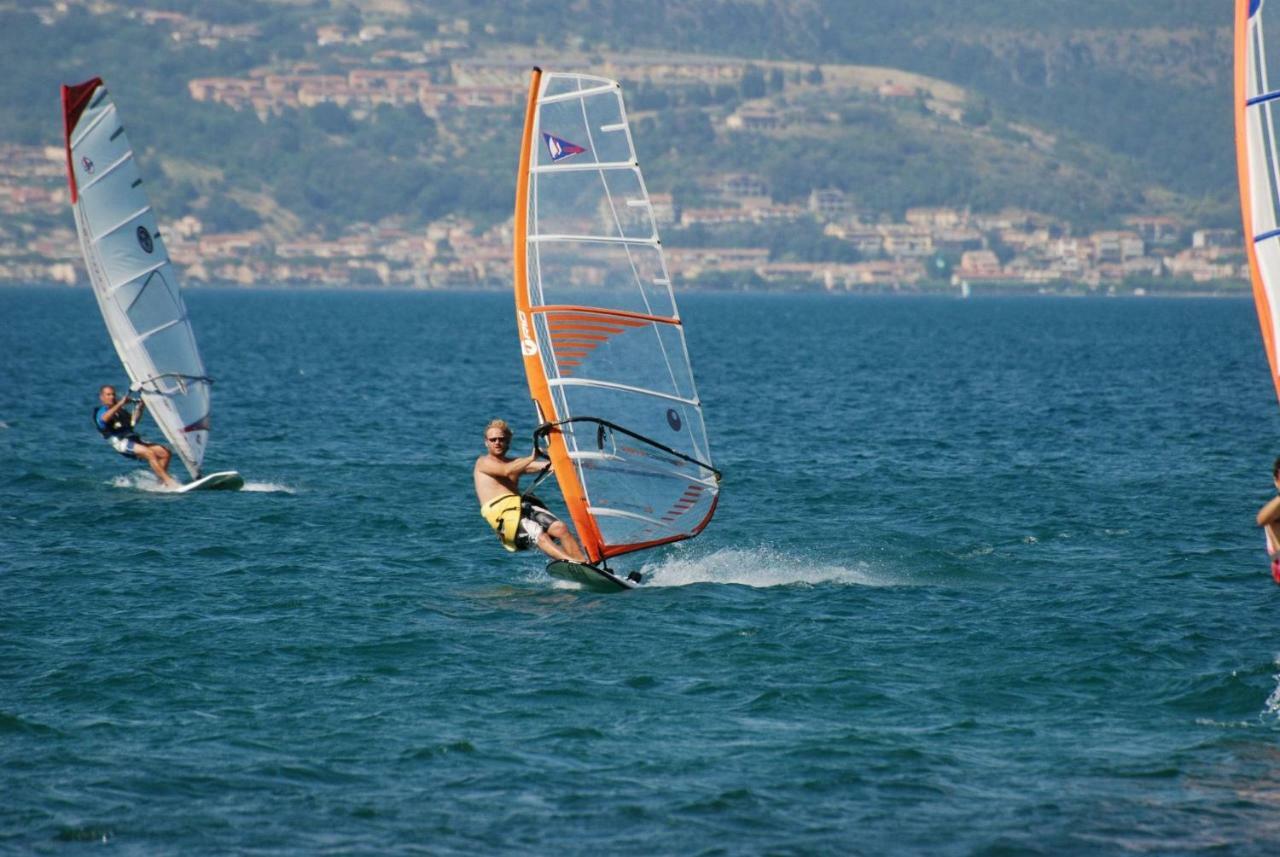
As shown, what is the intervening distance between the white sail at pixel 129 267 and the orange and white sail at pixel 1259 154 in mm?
19032

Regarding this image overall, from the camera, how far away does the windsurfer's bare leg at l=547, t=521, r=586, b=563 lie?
19141 mm

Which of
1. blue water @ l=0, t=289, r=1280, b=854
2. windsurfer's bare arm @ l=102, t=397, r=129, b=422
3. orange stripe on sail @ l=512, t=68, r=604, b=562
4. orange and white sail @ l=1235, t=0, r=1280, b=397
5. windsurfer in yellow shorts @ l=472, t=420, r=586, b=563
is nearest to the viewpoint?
orange and white sail @ l=1235, t=0, r=1280, b=397

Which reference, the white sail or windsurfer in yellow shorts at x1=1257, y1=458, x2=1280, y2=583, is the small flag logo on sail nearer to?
windsurfer in yellow shorts at x1=1257, y1=458, x2=1280, y2=583

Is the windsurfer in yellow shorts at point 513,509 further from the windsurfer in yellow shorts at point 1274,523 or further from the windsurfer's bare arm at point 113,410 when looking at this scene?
the windsurfer's bare arm at point 113,410

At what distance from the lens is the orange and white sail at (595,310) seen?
1870cm

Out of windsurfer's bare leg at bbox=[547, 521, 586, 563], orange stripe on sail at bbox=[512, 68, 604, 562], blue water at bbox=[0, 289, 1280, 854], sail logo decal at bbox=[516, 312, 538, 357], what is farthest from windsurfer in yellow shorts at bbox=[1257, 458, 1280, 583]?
sail logo decal at bbox=[516, 312, 538, 357]

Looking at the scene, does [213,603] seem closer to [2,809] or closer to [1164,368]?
[2,809]

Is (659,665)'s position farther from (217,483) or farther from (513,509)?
(217,483)

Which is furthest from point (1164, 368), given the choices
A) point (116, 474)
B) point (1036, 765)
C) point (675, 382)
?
point (1036, 765)

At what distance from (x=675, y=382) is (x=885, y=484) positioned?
12423 mm

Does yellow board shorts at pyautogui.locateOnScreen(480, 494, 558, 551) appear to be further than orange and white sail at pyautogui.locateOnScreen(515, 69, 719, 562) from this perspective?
Yes

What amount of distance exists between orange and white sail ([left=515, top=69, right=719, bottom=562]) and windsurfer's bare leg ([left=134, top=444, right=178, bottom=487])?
10.7 meters

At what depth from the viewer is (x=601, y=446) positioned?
748 inches

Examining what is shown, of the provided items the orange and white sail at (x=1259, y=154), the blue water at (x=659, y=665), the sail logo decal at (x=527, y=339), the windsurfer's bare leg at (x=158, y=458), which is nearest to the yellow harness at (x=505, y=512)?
the blue water at (x=659, y=665)
